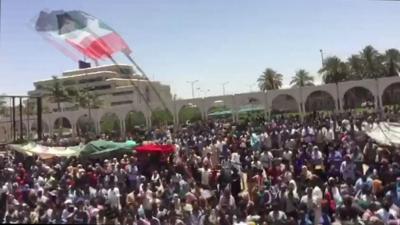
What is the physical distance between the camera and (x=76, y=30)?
9953mm

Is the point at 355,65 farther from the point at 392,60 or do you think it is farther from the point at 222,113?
the point at 222,113

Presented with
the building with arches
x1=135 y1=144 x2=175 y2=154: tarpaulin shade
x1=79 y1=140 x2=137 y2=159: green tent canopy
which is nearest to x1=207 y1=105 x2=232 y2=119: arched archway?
the building with arches

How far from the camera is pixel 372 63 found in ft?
229

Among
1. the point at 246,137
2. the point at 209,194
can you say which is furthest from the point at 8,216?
the point at 246,137

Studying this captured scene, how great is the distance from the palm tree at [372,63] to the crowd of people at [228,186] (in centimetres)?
5104

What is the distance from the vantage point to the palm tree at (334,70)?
68375 millimetres

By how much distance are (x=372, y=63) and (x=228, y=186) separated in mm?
58631

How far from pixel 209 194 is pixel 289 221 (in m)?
3.74

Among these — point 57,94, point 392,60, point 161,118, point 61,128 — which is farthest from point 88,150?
point 57,94

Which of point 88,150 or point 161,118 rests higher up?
point 161,118

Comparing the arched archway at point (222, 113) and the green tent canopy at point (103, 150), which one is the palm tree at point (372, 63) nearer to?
the arched archway at point (222, 113)

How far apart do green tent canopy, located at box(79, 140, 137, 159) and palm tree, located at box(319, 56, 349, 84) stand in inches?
2011

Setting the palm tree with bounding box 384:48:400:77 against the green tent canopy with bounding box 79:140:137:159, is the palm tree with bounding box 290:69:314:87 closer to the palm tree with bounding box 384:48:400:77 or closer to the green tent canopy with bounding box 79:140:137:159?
the palm tree with bounding box 384:48:400:77

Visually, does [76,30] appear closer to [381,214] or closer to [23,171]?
[381,214]
